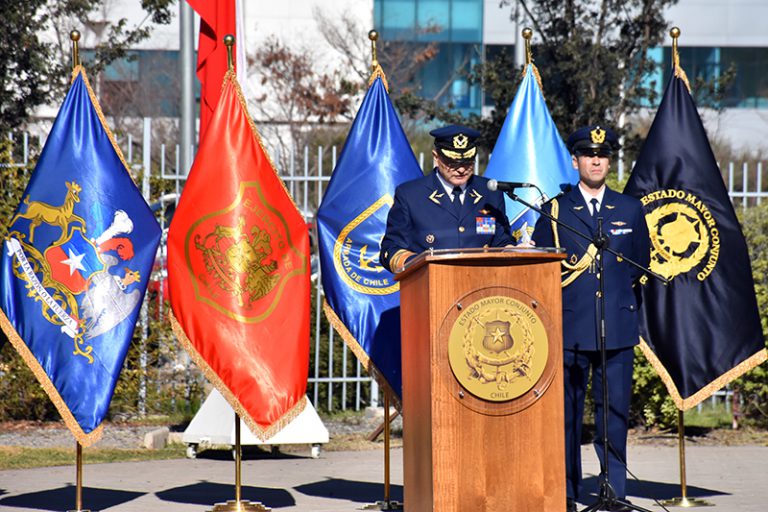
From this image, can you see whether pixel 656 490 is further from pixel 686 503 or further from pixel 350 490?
pixel 350 490

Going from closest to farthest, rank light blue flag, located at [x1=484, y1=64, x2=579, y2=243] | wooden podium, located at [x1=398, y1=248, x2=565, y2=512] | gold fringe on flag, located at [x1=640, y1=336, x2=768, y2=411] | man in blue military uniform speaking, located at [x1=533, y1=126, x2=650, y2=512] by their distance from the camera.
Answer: wooden podium, located at [x1=398, y1=248, x2=565, y2=512] → man in blue military uniform speaking, located at [x1=533, y1=126, x2=650, y2=512] → gold fringe on flag, located at [x1=640, y1=336, x2=768, y2=411] → light blue flag, located at [x1=484, y1=64, x2=579, y2=243]

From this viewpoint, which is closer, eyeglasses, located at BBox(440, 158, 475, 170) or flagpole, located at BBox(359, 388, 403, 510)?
eyeglasses, located at BBox(440, 158, 475, 170)

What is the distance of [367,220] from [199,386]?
4423 millimetres

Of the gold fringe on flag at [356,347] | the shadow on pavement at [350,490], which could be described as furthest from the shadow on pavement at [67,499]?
the gold fringe on flag at [356,347]

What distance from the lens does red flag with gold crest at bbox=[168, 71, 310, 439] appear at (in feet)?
24.6

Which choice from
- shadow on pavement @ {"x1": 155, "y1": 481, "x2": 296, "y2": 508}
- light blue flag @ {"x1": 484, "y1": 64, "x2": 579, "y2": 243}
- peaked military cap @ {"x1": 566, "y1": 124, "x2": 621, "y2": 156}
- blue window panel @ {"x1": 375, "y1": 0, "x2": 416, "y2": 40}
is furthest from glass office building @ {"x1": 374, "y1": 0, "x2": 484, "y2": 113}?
peaked military cap @ {"x1": 566, "y1": 124, "x2": 621, "y2": 156}

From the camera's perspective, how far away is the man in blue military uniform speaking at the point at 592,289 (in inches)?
274

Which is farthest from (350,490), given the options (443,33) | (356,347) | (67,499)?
(443,33)

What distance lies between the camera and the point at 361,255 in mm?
8180

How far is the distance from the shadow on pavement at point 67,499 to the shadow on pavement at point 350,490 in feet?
3.76

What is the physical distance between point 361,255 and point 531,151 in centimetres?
153

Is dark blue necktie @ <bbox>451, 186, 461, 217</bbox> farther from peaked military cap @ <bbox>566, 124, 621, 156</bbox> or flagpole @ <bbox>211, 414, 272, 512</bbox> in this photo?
flagpole @ <bbox>211, 414, 272, 512</bbox>

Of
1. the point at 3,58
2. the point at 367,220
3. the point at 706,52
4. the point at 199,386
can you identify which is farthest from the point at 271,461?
the point at 706,52

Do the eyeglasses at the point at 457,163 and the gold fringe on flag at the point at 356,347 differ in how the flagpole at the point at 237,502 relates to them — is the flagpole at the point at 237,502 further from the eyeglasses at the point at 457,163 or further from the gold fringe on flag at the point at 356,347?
the eyeglasses at the point at 457,163
